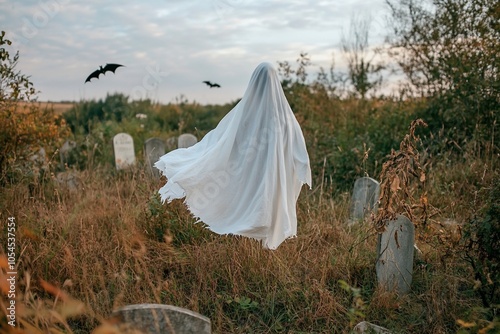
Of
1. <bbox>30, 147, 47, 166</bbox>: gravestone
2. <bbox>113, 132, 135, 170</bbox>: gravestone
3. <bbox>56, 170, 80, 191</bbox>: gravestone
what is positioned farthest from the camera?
<bbox>113, 132, 135, 170</bbox>: gravestone

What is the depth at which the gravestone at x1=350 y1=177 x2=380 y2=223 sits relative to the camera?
576cm

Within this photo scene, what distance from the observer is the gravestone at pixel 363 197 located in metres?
Result: 5.76

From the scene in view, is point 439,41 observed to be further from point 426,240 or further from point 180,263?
point 180,263

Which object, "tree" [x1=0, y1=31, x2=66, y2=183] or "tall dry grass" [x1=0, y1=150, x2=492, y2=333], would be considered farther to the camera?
"tree" [x1=0, y1=31, x2=66, y2=183]

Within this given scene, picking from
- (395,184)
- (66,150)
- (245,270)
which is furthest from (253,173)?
(66,150)

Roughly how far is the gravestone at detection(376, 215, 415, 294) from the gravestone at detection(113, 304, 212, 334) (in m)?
1.85

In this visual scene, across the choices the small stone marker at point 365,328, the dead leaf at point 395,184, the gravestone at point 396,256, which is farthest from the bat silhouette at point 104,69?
the small stone marker at point 365,328

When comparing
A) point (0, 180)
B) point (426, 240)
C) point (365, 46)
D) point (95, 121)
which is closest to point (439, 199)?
point (426, 240)

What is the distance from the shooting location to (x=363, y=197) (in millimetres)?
5910

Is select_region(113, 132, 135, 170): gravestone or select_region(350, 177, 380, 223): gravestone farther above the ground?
select_region(113, 132, 135, 170): gravestone

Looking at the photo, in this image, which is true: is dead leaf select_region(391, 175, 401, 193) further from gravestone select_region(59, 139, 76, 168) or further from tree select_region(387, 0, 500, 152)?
gravestone select_region(59, 139, 76, 168)

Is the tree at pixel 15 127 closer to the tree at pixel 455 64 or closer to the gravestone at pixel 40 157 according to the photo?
the gravestone at pixel 40 157

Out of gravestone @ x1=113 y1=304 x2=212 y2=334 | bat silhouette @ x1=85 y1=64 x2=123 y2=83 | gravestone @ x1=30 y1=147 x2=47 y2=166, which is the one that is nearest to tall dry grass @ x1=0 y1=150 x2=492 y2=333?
gravestone @ x1=113 y1=304 x2=212 y2=334

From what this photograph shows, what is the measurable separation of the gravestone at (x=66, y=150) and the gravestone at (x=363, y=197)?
5.76 m
